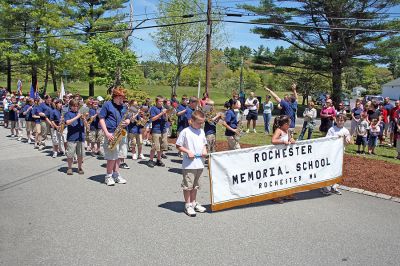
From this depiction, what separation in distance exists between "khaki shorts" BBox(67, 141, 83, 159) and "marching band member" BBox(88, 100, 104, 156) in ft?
7.56

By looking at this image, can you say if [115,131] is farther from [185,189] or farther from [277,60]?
[277,60]

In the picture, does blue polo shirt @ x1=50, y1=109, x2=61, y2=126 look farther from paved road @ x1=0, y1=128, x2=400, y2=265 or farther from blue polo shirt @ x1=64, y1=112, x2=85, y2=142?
paved road @ x1=0, y1=128, x2=400, y2=265

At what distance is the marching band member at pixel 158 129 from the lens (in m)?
10.2

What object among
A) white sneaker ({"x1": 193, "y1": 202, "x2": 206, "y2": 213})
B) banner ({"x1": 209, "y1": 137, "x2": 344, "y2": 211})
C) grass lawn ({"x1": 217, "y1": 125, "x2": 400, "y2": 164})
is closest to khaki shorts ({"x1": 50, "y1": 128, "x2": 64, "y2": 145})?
grass lawn ({"x1": 217, "y1": 125, "x2": 400, "y2": 164})

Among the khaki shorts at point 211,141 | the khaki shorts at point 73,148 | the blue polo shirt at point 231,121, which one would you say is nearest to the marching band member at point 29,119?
the khaki shorts at point 73,148

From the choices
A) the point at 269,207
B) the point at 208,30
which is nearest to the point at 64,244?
the point at 269,207

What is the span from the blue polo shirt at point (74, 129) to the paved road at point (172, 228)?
4.28 ft

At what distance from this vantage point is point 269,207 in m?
6.86

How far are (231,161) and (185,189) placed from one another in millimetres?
947

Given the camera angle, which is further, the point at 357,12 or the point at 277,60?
the point at 277,60

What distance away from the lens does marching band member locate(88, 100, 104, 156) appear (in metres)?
11.7

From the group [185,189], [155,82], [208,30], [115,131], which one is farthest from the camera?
[155,82]

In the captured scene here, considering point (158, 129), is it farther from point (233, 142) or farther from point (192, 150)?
point (192, 150)

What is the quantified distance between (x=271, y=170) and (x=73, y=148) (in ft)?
16.2
